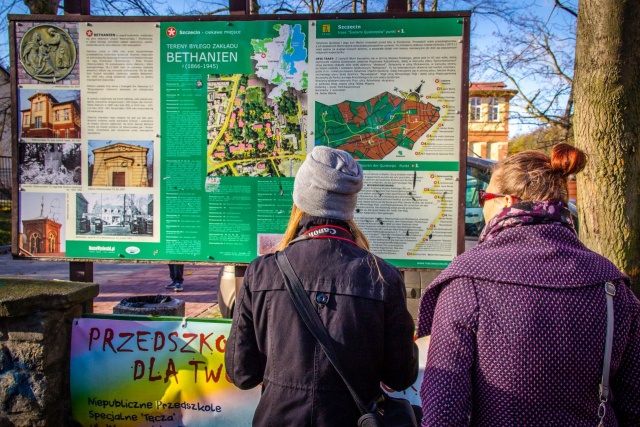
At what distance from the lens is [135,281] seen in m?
9.93

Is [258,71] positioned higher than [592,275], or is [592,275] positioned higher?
[258,71]

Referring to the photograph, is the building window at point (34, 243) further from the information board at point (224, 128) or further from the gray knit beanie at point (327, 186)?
the gray knit beanie at point (327, 186)

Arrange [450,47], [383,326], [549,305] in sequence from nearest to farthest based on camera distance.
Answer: [549,305], [383,326], [450,47]

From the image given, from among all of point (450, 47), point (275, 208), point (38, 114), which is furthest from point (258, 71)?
point (38, 114)

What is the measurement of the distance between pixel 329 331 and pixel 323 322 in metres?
0.04

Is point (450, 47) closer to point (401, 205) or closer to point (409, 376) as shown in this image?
point (401, 205)

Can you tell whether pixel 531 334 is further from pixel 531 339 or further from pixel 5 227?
pixel 5 227

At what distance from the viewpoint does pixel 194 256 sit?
358 centimetres

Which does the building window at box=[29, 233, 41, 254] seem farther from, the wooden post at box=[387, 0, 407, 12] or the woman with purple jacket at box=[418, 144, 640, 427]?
the woman with purple jacket at box=[418, 144, 640, 427]

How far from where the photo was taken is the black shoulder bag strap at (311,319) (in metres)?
1.78

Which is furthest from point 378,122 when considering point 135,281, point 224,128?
point 135,281

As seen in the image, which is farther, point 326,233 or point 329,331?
point 326,233

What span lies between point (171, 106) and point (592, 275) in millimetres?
2860

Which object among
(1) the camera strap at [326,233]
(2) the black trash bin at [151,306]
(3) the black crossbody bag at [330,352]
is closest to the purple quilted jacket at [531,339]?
(3) the black crossbody bag at [330,352]
